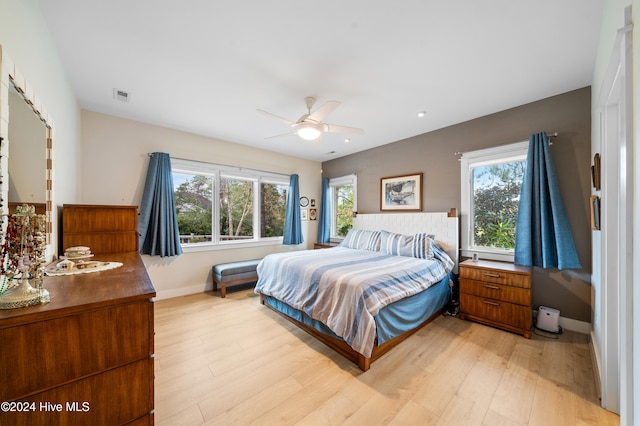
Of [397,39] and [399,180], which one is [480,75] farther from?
[399,180]

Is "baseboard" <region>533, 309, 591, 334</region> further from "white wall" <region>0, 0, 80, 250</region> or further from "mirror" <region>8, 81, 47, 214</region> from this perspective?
"white wall" <region>0, 0, 80, 250</region>

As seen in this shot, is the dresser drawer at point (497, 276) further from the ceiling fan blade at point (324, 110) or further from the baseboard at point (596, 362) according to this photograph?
the ceiling fan blade at point (324, 110)

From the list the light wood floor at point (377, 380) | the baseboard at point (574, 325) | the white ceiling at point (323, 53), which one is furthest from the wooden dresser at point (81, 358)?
the baseboard at point (574, 325)

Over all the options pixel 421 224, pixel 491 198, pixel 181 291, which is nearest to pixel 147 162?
pixel 181 291

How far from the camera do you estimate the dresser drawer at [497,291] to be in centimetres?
248

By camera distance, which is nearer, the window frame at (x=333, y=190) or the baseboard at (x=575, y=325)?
the baseboard at (x=575, y=325)

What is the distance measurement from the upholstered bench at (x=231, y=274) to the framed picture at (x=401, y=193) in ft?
8.79

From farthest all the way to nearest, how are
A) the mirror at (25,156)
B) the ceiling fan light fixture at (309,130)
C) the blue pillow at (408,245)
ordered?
the blue pillow at (408,245)
the ceiling fan light fixture at (309,130)
the mirror at (25,156)

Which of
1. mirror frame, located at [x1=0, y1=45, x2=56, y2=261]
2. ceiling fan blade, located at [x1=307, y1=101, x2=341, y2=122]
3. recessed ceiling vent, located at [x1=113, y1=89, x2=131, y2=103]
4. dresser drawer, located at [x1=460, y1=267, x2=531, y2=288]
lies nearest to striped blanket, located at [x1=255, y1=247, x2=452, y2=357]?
dresser drawer, located at [x1=460, y1=267, x2=531, y2=288]

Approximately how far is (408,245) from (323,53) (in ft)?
8.75

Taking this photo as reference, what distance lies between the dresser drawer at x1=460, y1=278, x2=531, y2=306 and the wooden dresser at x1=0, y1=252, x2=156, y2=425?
3150 millimetres

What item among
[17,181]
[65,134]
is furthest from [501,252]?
[65,134]

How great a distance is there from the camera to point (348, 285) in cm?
215

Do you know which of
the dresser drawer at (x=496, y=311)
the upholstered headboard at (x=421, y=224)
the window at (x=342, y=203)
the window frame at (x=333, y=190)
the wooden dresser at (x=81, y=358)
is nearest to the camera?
the wooden dresser at (x=81, y=358)
